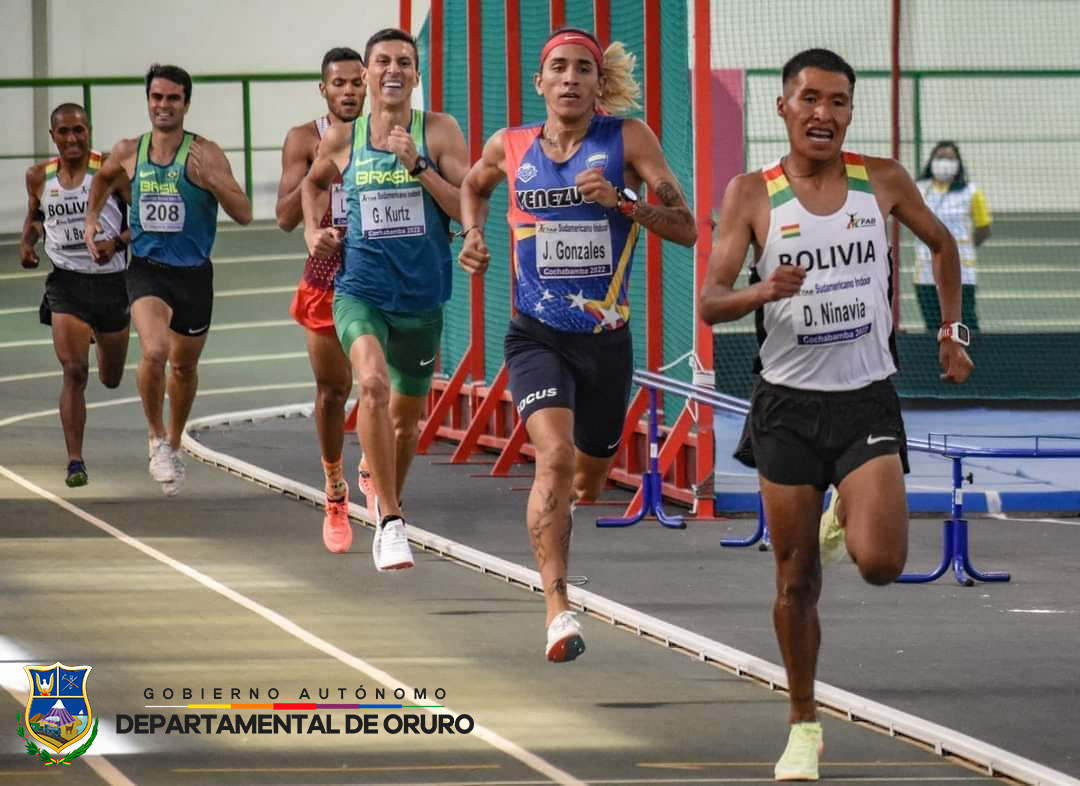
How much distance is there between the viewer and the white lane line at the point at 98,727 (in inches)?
281

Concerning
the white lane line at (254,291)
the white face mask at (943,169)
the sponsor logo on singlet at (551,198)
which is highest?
the white face mask at (943,169)

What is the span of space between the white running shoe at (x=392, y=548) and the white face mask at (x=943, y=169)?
12616 millimetres

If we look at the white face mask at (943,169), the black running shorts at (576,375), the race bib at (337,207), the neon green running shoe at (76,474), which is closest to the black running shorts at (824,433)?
the black running shorts at (576,375)

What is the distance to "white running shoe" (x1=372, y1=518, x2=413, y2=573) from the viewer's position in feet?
33.3

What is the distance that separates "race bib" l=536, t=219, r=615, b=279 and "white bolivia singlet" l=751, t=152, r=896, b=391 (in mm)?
1709

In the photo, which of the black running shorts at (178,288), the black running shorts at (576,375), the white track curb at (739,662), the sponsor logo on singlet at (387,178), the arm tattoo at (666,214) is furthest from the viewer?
the black running shorts at (178,288)

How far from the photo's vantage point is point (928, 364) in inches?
A: 802

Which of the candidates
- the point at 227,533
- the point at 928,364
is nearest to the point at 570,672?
the point at 227,533

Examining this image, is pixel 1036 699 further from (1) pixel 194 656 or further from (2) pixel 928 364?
(2) pixel 928 364

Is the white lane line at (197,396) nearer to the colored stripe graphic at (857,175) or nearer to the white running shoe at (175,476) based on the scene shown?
the white running shoe at (175,476)

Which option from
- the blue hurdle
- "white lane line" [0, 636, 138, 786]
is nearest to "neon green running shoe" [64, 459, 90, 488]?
the blue hurdle

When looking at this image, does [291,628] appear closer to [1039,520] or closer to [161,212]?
[161,212]

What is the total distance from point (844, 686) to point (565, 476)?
123 cm

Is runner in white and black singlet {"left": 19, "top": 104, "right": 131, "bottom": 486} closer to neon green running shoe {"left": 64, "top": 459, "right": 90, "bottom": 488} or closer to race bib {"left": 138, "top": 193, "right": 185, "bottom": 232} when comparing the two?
neon green running shoe {"left": 64, "top": 459, "right": 90, "bottom": 488}
